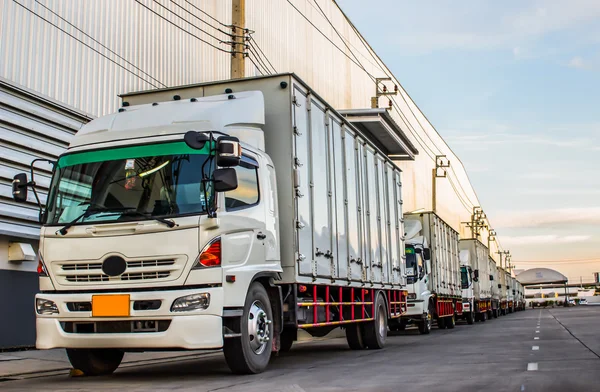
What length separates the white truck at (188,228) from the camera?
8156 mm

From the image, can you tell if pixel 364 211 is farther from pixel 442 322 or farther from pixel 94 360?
pixel 442 322

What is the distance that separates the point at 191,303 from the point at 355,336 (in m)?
6.90

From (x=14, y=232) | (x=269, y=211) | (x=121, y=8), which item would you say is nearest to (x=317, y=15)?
(x=121, y=8)

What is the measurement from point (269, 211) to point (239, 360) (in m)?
1.89

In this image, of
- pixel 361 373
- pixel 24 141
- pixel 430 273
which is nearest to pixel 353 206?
pixel 361 373

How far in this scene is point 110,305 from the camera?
819 centimetres

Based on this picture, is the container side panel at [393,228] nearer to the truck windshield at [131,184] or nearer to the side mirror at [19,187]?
the truck windshield at [131,184]

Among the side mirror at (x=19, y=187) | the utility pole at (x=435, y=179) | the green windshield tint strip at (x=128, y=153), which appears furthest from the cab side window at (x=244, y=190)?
the utility pole at (x=435, y=179)

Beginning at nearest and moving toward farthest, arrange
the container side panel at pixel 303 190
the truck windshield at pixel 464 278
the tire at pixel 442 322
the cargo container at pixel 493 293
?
the container side panel at pixel 303 190, the tire at pixel 442 322, the truck windshield at pixel 464 278, the cargo container at pixel 493 293

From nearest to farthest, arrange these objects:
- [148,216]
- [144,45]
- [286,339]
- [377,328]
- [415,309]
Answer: [148,216] < [286,339] < [377,328] < [144,45] < [415,309]

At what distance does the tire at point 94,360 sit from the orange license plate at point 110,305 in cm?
121

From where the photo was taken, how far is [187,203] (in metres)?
8.35

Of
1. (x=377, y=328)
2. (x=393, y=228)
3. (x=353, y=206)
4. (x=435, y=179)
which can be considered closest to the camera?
(x=353, y=206)

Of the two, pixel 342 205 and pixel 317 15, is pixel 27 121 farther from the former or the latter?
pixel 317 15
